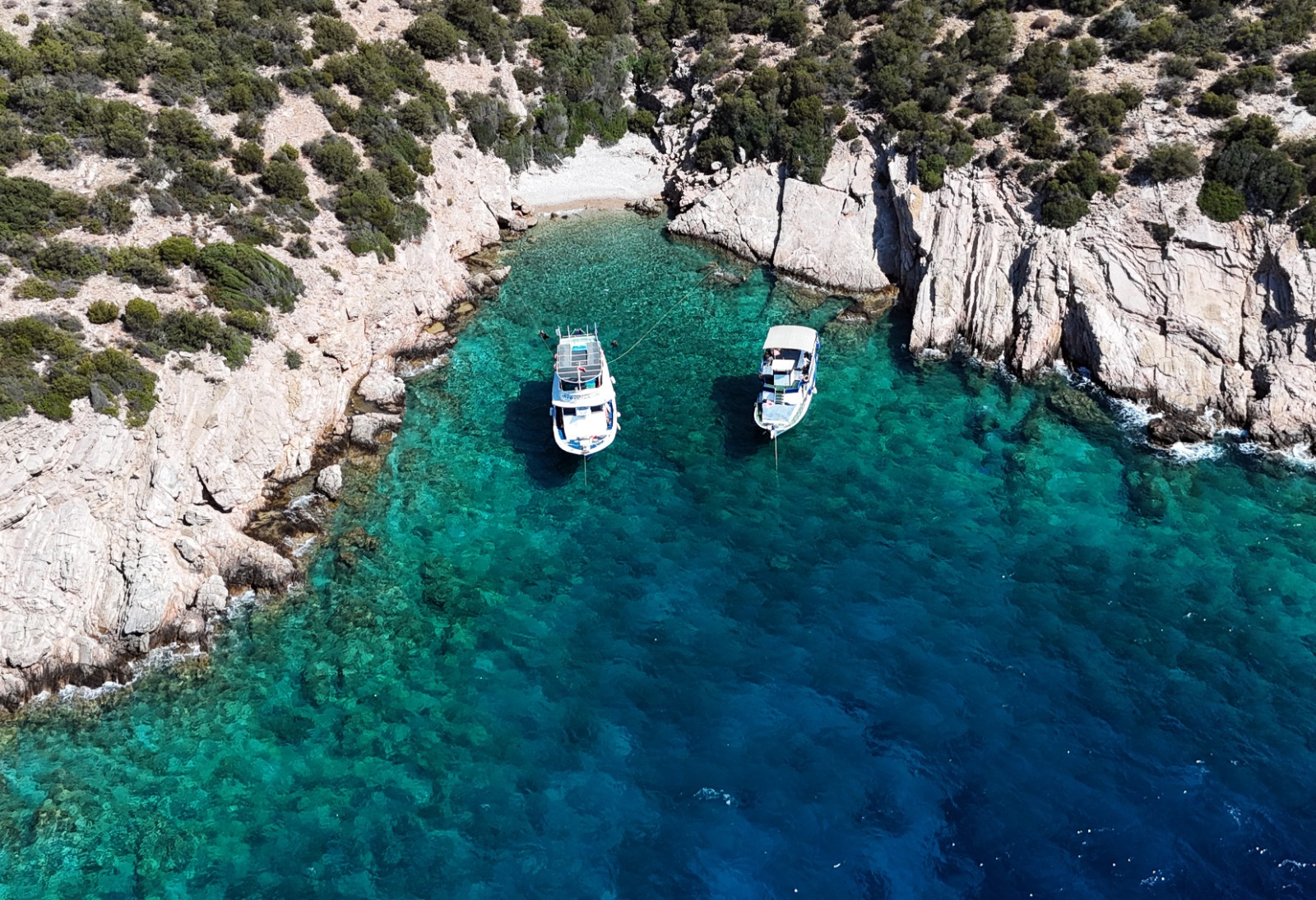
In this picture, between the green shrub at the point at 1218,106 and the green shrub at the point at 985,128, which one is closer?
the green shrub at the point at 1218,106

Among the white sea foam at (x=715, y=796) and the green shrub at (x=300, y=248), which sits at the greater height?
the green shrub at (x=300, y=248)

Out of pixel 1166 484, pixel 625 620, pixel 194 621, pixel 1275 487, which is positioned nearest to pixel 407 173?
pixel 194 621

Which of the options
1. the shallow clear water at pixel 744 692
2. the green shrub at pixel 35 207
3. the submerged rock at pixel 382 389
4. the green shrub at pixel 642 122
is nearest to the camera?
the shallow clear water at pixel 744 692

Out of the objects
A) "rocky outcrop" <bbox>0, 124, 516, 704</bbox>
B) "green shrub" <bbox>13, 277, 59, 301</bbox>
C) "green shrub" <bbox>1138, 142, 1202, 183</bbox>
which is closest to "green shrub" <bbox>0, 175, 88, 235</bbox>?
"rocky outcrop" <bbox>0, 124, 516, 704</bbox>

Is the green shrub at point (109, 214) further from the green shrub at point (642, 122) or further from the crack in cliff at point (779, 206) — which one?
the green shrub at point (642, 122)

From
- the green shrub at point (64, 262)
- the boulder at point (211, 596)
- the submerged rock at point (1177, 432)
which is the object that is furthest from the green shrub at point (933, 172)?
the green shrub at point (64, 262)

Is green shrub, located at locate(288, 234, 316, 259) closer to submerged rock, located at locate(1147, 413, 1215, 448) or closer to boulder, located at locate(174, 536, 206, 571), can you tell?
boulder, located at locate(174, 536, 206, 571)
